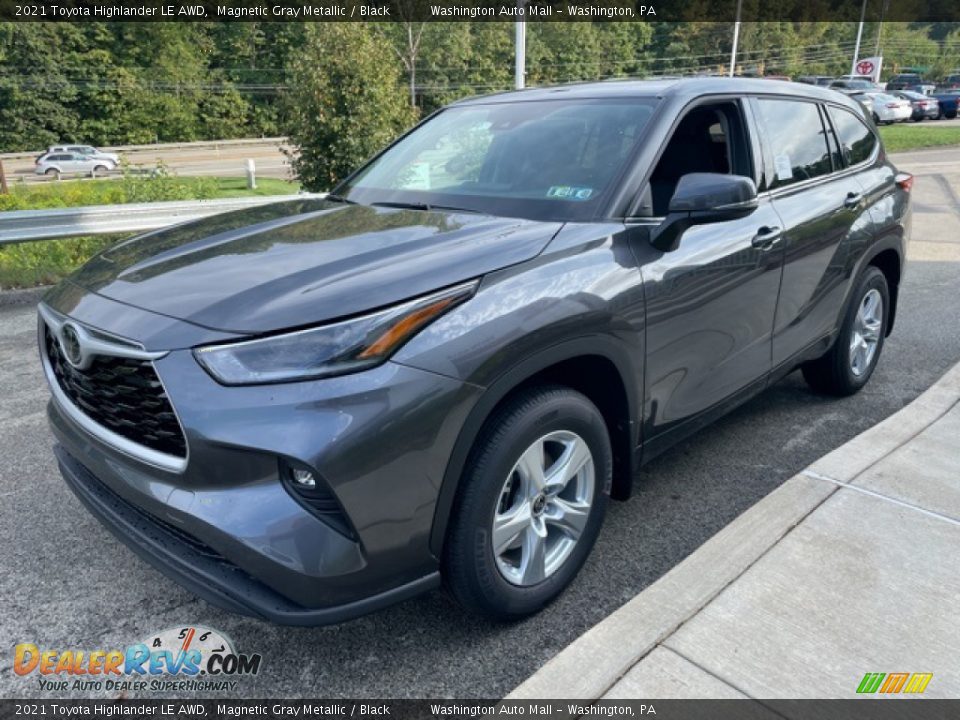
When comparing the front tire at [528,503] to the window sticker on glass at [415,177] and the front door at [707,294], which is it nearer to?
the front door at [707,294]

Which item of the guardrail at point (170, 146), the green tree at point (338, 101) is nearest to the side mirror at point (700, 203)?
the green tree at point (338, 101)

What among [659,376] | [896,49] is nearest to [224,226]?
[659,376]

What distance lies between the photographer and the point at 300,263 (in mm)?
2348

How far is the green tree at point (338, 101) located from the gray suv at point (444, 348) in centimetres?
806

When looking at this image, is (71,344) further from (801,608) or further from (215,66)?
(215,66)

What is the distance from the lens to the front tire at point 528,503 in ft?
7.19

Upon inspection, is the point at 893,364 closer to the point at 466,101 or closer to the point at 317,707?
the point at 466,101

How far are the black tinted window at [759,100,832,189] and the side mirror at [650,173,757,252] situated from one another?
0.91 metres

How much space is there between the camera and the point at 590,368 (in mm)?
2623

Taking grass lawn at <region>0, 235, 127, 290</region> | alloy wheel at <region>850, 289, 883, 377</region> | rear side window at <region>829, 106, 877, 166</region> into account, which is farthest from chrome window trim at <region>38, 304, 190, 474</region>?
grass lawn at <region>0, 235, 127, 290</region>

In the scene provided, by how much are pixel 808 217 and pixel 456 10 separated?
46381 millimetres

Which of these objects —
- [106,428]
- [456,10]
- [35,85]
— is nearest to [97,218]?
[106,428]

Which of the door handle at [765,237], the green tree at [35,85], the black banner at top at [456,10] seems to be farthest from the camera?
the green tree at [35,85]

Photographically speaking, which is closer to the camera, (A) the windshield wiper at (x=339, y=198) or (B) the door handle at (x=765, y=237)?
(B) the door handle at (x=765, y=237)
